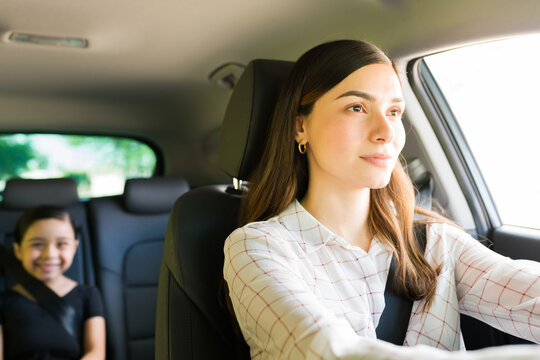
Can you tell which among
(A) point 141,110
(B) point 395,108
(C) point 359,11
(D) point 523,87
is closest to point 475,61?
(D) point 523,87

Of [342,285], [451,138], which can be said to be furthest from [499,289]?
[451,138]

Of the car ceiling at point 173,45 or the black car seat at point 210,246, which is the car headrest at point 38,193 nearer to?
the car ceiling at point 173,45

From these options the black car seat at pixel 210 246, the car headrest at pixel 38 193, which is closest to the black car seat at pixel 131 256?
the car headrest at pixel 38 193

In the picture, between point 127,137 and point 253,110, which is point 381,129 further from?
point 127,137

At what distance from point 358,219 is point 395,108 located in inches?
11.0

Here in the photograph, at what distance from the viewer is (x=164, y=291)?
4.03 ft

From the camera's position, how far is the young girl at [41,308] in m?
2.10

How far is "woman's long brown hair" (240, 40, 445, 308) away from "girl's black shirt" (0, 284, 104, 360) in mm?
1321

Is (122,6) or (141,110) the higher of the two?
(122,6)

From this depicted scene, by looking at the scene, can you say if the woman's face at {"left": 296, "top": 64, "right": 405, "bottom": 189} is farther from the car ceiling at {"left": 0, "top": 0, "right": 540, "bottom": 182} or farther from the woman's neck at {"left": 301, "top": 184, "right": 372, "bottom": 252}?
the car ceiling at {"left": 0, "top": 0, "right": 540, "bottom": 182}

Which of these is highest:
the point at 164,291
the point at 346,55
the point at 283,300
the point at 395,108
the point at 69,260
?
the point at 346,55

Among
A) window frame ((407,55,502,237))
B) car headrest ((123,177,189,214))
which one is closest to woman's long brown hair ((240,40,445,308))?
window frame ((407,55,502,237))

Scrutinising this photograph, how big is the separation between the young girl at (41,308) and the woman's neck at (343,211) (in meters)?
1.45

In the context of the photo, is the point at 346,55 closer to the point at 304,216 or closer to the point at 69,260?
the point at 304,216
